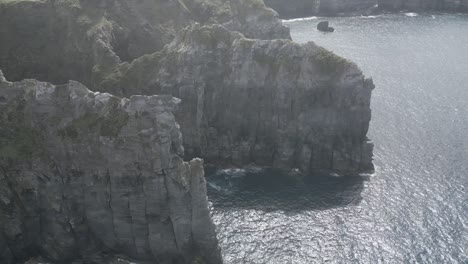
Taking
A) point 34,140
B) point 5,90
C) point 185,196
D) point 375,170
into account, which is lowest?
point 375,170

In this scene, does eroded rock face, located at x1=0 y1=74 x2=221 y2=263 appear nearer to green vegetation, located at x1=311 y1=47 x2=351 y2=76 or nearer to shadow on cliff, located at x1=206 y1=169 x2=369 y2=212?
shadow on cliff, located at x1=206 y1=169 x2=369 y2=212

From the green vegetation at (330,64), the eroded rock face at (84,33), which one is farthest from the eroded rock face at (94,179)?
the green vegetation at (330,64)

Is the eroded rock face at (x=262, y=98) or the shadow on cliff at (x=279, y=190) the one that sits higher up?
the eroded rock face at (x=262, y=98)

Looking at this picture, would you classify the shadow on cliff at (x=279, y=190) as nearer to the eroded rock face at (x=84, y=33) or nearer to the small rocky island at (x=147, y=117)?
the small rocky island at (x=147, y=117)

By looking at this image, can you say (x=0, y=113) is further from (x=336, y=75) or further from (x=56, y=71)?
(x=336, y=75)

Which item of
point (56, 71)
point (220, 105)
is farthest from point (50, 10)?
point (220, 105)

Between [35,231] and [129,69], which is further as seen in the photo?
[129,69]
